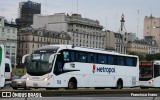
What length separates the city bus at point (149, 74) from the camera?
47.1 metres

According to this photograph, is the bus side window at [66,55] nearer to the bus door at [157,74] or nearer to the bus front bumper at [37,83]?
the bus front bumper at [37,83]

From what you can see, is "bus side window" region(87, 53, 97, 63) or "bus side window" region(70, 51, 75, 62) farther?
"bus side window" region(87, 53, 97, 63)

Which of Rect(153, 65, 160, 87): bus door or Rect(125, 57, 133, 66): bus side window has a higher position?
Rect(125, 57, 133, 66): bus side window

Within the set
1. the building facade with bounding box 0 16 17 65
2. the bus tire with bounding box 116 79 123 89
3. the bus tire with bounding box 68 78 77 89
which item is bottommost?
the bus tire with bounding box 116 79 123 89

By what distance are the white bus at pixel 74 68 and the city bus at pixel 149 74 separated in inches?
205

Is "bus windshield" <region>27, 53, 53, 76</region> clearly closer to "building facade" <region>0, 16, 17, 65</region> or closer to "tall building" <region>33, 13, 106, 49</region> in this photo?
"building facade" <region>0, 16, 17, 65</region>

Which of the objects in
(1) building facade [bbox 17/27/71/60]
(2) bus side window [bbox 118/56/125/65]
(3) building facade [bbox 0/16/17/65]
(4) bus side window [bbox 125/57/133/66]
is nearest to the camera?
(2) bus side window [bbox 118/56/125/65]

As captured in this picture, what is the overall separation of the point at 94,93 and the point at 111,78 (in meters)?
23.5

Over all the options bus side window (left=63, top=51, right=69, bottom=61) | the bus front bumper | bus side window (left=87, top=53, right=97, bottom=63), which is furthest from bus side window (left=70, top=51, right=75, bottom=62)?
the bus front bumper

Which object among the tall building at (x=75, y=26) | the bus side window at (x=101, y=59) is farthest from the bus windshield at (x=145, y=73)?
the tall building at (x=75, y=26)

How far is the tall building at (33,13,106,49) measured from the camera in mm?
170875

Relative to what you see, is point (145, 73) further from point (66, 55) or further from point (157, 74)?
point (66, 55)

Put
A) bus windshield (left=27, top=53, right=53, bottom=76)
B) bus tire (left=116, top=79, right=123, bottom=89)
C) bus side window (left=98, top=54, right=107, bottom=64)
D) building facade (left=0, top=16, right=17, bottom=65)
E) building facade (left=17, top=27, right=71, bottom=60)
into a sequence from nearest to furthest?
1. bus windshield (left=27, top=53, right=53, bottom=76)
2. bus side window (left=98, top=54, right=107, bottom=64)
3. bus tire (left=116, top=79, right=123, bottom=89)
4. building facade (left=0, top=16, right=17, bottom=65)
5. building facade (left=17, top=27, right=71, bottom=60)

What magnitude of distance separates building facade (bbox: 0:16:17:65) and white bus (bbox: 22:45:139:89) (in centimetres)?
10753
